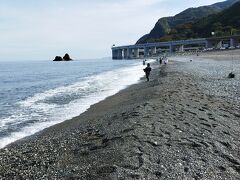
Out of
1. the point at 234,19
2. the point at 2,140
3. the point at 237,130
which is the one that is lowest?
the point at 2,140

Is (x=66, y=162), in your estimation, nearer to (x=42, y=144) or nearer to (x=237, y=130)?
(x=42, y=144)

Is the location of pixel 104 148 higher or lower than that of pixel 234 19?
lower

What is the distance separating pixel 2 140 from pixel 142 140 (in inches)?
240

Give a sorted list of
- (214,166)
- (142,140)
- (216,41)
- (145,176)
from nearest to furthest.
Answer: (145,176) → (214,166) → (142,140) → (216,41)

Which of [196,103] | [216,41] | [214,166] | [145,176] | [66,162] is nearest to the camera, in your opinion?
[145,176]

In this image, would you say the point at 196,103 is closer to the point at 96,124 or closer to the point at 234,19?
the point at 96,124

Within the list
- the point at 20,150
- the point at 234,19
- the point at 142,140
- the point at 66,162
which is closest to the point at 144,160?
the point at 142,140

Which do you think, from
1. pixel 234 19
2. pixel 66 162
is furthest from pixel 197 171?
pixel 234 19

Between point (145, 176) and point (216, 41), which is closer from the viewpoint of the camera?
point (145, 176)

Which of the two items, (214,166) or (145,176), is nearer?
(145,176)

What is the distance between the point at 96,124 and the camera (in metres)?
12.2

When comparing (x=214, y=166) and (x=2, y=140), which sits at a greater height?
(x=214, y=166)

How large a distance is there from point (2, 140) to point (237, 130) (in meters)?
7.84

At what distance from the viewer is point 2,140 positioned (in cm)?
1236
